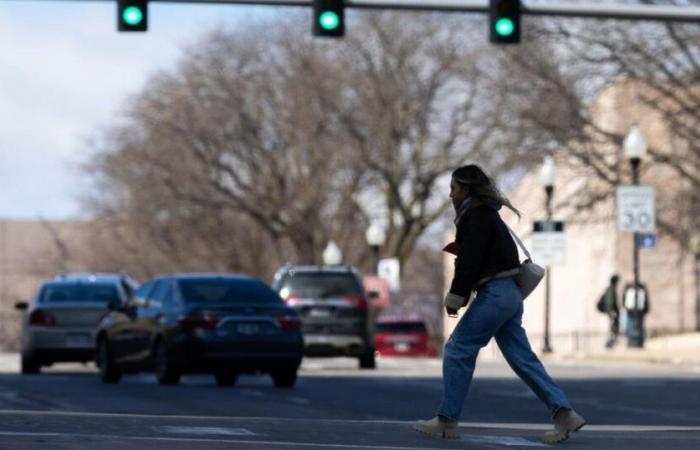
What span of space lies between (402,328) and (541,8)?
1149 inches

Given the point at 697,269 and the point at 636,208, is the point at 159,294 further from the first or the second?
the point at 697,269

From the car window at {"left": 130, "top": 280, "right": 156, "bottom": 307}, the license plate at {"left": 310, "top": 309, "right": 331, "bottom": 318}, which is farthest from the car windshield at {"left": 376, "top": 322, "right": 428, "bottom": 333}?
the car window at {"left": 130, "top": 280, "right": 156, "bottom": 307}

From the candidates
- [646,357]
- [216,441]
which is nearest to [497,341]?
[216,441]

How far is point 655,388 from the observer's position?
885 inches

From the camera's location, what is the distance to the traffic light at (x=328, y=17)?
20.5 m

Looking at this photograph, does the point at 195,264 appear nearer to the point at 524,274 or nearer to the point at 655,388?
the point at 655,388

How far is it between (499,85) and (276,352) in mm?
21780

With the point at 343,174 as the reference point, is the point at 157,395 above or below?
below

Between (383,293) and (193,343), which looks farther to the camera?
(383,293)

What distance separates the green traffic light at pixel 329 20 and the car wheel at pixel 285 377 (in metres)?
4.68

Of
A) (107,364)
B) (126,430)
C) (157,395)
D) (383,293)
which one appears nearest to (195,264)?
(383,293)

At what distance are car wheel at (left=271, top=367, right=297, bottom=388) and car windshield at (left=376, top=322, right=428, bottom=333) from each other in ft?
84.2

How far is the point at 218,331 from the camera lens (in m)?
23.2

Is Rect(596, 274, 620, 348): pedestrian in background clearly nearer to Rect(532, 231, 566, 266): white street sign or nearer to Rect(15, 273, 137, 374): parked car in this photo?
Rect(532, 231, 566, 266): white street sign
